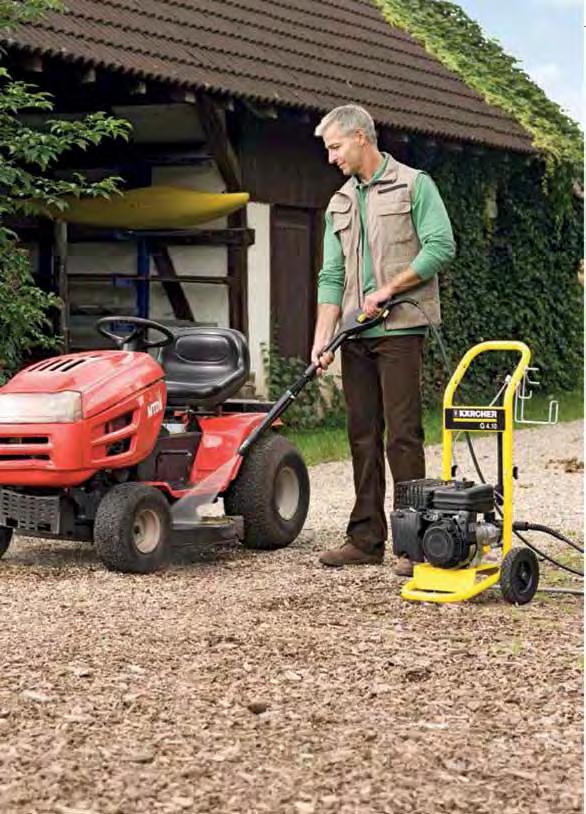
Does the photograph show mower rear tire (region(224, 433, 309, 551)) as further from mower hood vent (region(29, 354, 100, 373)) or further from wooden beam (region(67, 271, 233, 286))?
wooden beam (region(67, 271, 233, 286))

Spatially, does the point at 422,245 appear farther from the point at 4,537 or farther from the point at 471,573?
the point at 4,537

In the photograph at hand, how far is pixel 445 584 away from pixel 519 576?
0.28 meters

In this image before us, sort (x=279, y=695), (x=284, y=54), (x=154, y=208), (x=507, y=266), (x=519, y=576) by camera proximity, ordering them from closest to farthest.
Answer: (x=279, y=695) < (x=519, y=576) < (x=154, y=208) < (x=284, y=54) < (x=507, y=266)

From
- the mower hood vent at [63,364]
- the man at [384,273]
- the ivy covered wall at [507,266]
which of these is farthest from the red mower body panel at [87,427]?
the ivy covered wall at [507,266]

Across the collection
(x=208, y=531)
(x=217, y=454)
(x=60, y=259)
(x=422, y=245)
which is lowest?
(x=208, y=531)

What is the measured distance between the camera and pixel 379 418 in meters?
7.84

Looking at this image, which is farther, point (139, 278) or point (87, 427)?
point (139, 278)

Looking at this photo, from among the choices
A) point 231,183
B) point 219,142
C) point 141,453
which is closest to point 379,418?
point 141,453

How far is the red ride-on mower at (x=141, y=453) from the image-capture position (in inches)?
296

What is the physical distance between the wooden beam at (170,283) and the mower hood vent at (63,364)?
809 centimetres

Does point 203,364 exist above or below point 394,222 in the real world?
below

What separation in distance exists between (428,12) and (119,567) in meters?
17.0

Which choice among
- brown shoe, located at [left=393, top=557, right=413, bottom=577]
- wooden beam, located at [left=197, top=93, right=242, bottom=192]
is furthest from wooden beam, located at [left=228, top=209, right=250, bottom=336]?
brown shoe, located at [left=393, top=557, right=413, bottom=577]

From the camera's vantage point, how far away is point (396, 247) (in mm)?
7594
